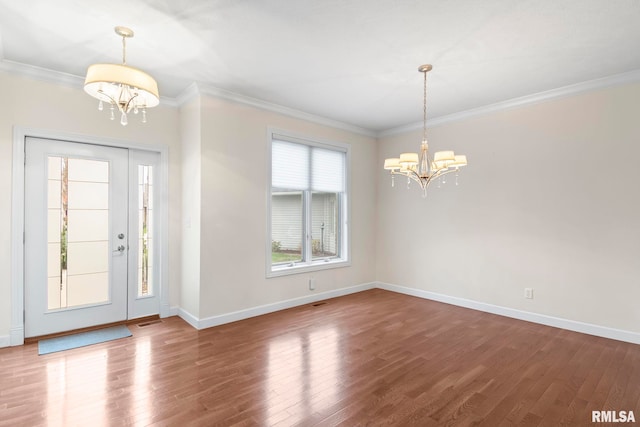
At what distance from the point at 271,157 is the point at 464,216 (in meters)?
2.97

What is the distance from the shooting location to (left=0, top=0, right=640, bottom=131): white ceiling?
2.37 m

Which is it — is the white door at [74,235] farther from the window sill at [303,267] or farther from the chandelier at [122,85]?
the window sill at [303,267]

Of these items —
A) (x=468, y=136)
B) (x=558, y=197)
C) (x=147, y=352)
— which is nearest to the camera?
(x=147, y=352)

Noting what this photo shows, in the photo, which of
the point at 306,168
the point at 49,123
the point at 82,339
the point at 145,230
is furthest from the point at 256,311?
the point at 49,123

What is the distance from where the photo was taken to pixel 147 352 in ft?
10.4

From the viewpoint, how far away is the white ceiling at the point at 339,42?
2.37 metres

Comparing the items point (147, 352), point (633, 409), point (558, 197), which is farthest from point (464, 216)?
point (147, 352)

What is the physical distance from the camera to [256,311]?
14.1 feet

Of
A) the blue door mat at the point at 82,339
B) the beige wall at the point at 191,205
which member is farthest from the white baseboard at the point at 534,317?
the blue door mat at the point at 82,339

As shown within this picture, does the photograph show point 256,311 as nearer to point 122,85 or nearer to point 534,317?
point 122,85

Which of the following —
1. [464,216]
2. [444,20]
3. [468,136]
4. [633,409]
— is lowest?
[633,409]

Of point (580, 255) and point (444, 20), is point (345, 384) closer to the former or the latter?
point (444, 20)

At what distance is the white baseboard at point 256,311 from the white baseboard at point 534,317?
1.25 m

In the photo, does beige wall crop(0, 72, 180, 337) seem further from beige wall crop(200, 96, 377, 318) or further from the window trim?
the window trim
